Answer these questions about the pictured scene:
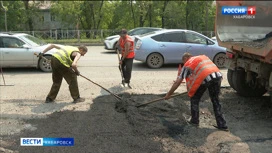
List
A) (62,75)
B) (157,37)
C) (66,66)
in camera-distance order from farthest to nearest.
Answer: (157,37) → (62,75) → (66,66)

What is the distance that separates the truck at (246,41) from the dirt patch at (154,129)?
2.01 ft

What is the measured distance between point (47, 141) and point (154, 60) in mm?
7463

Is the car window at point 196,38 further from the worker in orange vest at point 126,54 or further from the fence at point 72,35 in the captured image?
the fence at point 72,35

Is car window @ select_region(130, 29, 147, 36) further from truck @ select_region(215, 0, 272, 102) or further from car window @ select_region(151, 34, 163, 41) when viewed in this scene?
truck @ select_region(215, 0, 272, 102)

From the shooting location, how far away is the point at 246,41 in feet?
24.3

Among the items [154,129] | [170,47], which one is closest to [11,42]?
[170,47]

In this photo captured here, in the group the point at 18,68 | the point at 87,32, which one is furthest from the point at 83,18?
the point at 18,68

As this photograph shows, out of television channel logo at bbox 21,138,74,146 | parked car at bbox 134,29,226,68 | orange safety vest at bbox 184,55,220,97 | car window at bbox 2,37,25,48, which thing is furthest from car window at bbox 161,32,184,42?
television channel logo at bbox 21,138,74,146

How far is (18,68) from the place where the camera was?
1183 centimetres

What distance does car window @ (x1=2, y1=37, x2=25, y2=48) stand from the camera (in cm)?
1104

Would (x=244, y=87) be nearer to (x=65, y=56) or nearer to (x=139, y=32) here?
(x=65, y=56)

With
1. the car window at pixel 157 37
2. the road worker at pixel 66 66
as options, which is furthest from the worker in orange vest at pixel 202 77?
the car window at pixel 157 37

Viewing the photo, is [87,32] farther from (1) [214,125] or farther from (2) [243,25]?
(1) [214,125]

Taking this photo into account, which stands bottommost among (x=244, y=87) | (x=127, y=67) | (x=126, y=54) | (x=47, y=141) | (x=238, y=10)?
(x=47, y=141)
